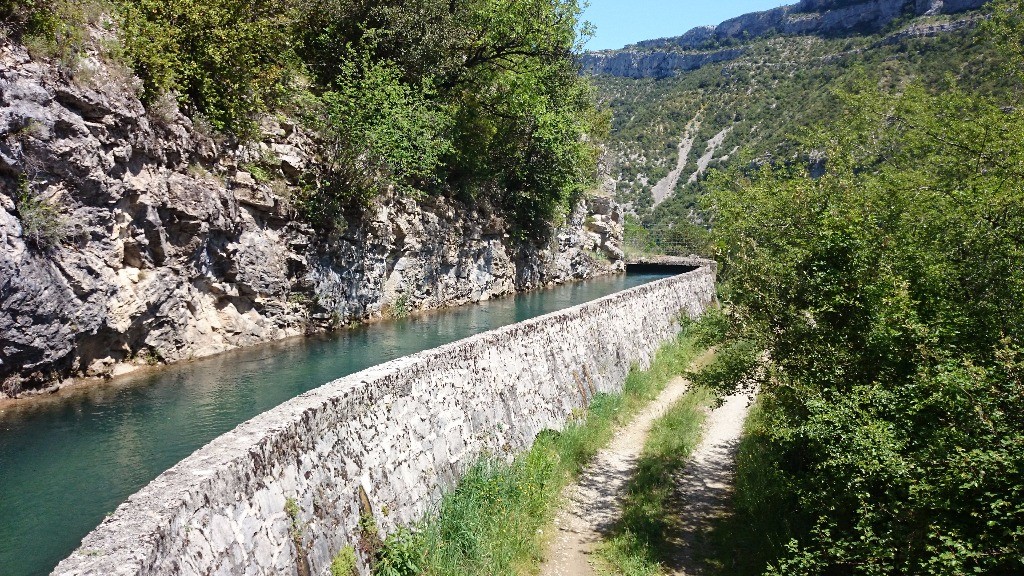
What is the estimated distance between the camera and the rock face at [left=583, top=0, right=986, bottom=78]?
9778 cm

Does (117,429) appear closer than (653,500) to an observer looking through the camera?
No

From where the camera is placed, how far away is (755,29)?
156 metres

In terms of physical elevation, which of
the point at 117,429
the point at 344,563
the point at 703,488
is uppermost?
the point at 344,563

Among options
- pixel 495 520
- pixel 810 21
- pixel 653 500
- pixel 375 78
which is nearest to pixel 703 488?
pixel 653 500

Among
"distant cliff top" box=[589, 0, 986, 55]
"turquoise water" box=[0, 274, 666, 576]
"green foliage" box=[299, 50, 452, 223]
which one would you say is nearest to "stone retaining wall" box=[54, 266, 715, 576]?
"turquoise water" box=[0, 274, 666, 576]

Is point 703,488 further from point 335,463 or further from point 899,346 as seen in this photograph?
point 335,463

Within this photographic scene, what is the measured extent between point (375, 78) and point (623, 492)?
17.3 m

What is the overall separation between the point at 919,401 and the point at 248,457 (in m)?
6.36

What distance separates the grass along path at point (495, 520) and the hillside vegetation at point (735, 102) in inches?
2330

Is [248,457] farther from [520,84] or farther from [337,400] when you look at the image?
[520,84]

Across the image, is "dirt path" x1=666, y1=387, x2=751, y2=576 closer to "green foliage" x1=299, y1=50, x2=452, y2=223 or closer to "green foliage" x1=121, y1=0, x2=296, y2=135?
"green foliage" x1=299, y1=50, x2=452, y2=223

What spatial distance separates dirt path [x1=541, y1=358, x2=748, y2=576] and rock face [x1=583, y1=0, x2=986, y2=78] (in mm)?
75017

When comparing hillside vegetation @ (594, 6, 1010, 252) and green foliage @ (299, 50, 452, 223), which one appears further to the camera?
hillside vegetation @ (594, 6, 1010, 252)

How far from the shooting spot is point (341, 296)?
69.8 ft
